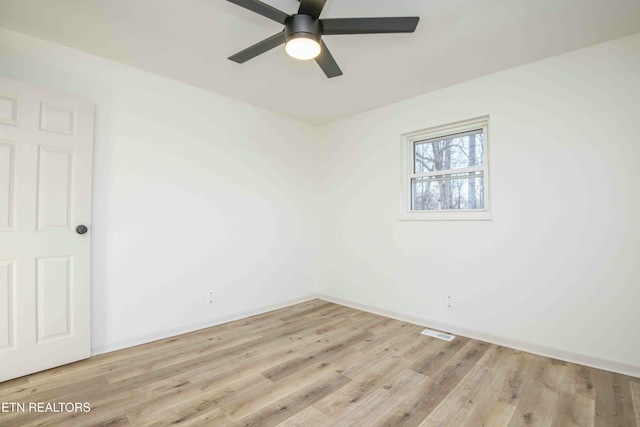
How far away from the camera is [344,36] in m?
2.17

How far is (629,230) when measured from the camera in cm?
218

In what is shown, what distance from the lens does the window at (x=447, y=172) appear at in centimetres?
294

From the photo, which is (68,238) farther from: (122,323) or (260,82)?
(260,82)

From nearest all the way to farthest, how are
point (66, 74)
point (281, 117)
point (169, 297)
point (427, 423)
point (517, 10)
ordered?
point (427, 423), point (517, 10), point (66, 74), point (169, 297), point (281, 117)

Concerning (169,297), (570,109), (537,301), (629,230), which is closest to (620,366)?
(537,301)

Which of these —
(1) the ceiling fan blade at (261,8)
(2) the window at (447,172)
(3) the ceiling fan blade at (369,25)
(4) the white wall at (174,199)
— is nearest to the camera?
(1) the ceiling fan blade at (261,8)

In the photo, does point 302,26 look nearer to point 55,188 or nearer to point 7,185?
point 55,188

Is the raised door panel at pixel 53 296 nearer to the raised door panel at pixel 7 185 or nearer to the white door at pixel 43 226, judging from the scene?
the white door at pixel 43 226

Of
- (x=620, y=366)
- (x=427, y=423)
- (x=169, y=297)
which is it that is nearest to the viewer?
(x=427, y=423)

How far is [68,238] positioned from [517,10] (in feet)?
11.9

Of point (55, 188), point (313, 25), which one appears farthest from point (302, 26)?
point (55, 188)

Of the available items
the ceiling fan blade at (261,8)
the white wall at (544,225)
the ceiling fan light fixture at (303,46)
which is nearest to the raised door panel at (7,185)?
the ceiling fan blade at (261,8)

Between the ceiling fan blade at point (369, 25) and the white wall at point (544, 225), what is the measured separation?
5.13ft

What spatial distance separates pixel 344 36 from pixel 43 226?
8.74 feet
